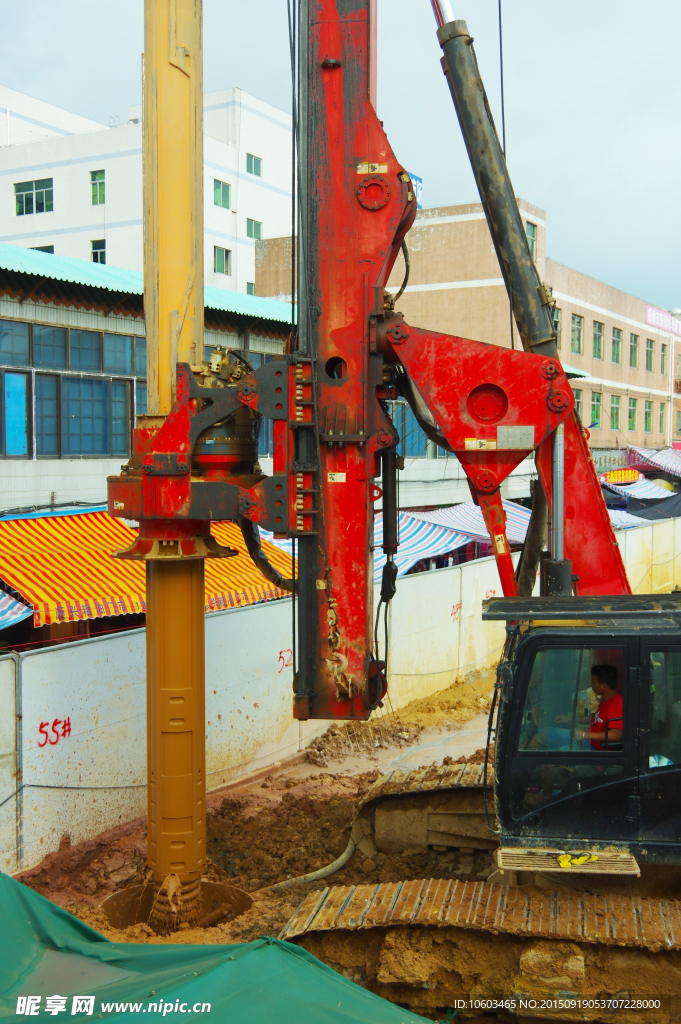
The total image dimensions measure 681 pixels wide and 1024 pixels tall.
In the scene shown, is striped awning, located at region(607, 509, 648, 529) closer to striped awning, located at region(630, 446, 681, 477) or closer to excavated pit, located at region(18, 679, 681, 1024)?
excavated pit, located at region(18, 679, 681, 1024)

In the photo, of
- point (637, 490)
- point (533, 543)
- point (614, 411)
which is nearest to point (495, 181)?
point (533, 543)

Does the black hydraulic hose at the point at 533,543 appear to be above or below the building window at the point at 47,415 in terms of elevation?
below

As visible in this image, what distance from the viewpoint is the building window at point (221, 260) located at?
39.8 meters

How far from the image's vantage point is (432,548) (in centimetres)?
1568

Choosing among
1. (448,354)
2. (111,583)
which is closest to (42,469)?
(111,583)

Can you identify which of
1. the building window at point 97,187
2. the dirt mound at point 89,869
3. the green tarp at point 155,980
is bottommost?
the dirt mound at point 89,869

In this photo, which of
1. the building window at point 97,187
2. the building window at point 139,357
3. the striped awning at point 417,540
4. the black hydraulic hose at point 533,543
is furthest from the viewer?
the building window at point 97,187

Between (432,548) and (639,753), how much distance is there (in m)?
11.0

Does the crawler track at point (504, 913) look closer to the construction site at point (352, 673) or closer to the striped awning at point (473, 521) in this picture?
the construction site at point (352, 673)

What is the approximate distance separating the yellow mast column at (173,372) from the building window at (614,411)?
3855 centimetres

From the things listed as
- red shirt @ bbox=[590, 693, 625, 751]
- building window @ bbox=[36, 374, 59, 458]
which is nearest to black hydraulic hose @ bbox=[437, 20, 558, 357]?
red shirt @ bbox=[590, 693, 625, 751]

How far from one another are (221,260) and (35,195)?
8960 millimetres

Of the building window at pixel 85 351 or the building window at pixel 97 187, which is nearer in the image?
the building window at pixel 85 351

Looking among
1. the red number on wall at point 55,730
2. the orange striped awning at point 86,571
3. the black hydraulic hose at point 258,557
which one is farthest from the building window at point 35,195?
the black hydraulic hose at point 258,557
